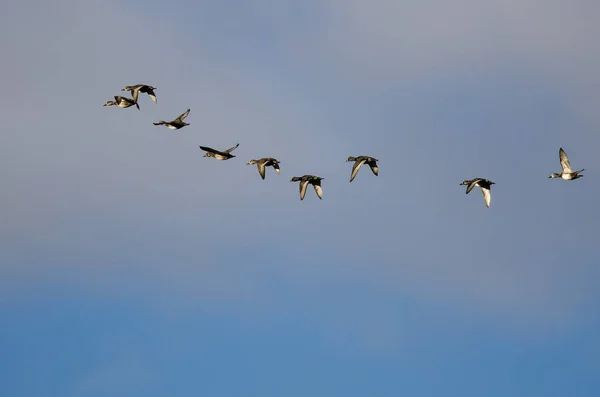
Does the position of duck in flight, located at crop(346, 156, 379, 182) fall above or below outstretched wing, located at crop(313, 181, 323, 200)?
above

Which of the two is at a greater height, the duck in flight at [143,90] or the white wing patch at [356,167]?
the duck in flight at [143,90]

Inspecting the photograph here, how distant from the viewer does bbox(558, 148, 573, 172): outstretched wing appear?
197 m

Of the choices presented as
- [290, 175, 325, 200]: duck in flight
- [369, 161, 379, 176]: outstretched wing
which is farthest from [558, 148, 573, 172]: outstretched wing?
[290, 175, 325, 200]: duck in flight

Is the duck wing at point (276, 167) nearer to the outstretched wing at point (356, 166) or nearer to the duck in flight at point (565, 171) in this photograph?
the outstretched wing at point (356, 166)

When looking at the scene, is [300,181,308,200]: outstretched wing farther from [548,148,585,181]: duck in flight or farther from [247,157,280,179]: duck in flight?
[548,148,585,181]: duck in flight

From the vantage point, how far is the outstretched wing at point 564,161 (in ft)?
646

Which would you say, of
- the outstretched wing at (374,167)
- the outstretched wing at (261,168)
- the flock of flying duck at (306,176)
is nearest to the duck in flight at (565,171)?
the flock of flying duck at (306,176)

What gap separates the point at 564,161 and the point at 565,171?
4.39 feet

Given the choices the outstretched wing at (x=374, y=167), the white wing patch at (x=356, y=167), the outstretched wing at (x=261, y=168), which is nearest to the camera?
the white wing patch at (x=356, y=167)

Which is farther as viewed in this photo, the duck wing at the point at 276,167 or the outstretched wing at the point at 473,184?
the duck wing at the point at 276,167

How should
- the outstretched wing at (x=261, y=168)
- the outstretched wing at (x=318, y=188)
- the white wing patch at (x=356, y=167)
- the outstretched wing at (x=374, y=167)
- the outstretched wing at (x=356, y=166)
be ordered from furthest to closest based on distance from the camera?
the outstretched wing at (x=318, y=188)
the outstretched wing at (x=374, y=167)
the outstretched wing at (x=261, y=168)
the outstretched wing at (x=356, y=166)
the white wing patch at (x=356, y=167)

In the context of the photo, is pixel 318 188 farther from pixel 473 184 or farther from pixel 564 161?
pixel 564 161

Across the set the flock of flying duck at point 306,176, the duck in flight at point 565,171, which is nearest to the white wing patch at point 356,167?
the flock of flying duck at point 306,176

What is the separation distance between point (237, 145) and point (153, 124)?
1103 cm
